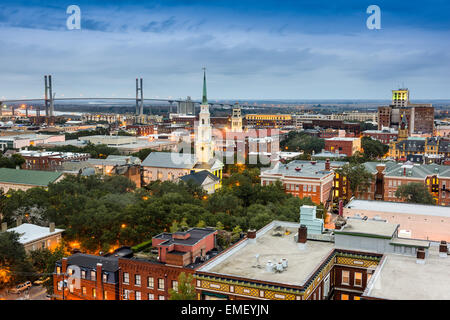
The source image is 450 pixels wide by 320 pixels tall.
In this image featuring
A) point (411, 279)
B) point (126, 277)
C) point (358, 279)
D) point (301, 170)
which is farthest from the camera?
point (301, 170)

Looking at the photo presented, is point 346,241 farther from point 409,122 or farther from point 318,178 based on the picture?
point 409,122

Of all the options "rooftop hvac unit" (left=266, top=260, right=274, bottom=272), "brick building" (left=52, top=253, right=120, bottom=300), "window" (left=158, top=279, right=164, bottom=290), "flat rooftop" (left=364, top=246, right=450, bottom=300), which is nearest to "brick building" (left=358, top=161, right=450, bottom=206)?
"flat rooftop" (left=364, top=246, right=450, bottom=300)

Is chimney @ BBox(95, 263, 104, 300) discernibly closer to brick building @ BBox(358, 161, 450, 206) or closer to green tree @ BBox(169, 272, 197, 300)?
Result: green tree @ BBox(169, 272, 197, 300)

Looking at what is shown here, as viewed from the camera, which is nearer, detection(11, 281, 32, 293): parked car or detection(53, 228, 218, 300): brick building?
detection(53, 228, 218, 300): brick building

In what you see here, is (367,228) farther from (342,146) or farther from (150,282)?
(342,146)

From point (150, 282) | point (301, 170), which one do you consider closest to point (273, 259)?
point (150, 282)
